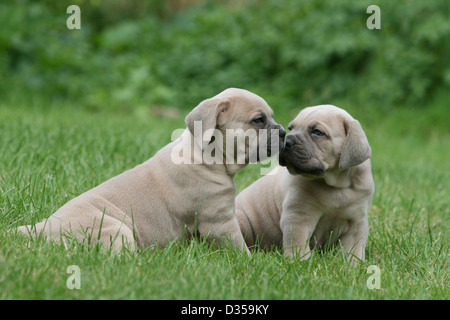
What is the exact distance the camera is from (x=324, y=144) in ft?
14.9

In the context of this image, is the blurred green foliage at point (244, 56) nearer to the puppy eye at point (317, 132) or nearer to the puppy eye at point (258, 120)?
the puppy eye at point (317, 132)

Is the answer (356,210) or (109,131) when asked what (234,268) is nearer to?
(356,210)

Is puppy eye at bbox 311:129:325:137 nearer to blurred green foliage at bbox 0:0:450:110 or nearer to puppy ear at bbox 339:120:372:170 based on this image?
→ puppy ear at bbox 339:120:372:170

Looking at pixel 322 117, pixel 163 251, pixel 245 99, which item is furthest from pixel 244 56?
pixel 163 251

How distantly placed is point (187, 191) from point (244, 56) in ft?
30.4

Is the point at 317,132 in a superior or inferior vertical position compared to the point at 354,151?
superior

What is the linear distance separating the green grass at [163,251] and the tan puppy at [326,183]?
247 millimetres

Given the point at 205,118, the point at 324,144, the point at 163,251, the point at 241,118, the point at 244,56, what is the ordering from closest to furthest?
the point at 163,251, the point at 205,118, the point at 241,118, the point at 324,144, the point at 244,56

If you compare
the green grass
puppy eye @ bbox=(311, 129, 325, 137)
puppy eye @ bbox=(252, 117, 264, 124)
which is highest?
puppy eye @ bbox=(252, 117, 264, 124)

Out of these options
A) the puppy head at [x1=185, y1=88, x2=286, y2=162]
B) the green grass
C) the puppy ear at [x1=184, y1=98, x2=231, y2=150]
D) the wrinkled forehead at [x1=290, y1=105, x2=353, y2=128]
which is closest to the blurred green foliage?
the green grass

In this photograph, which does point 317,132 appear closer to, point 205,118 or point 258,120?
point 258,120

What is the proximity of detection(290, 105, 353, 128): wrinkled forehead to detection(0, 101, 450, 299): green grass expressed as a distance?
96cm

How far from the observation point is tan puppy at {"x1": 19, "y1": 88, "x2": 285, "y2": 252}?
13.8 feet
